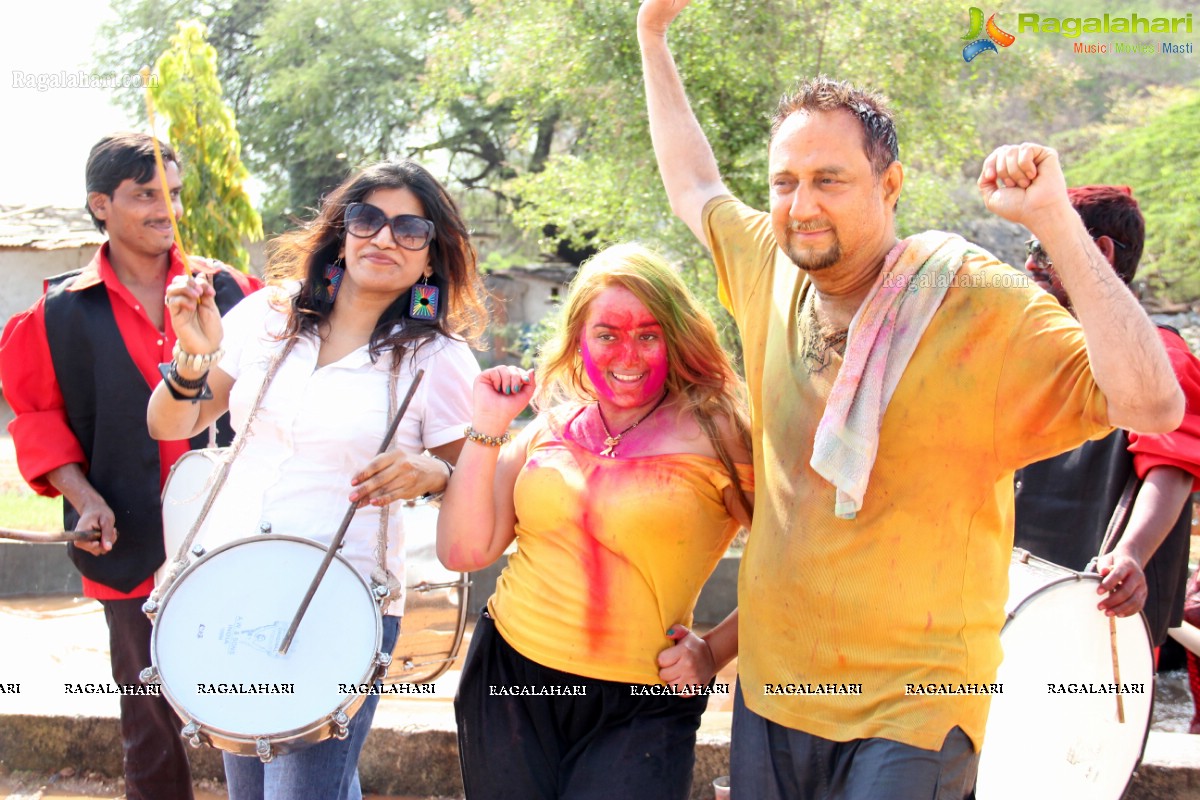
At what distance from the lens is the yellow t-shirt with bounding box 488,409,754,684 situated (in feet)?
8.71

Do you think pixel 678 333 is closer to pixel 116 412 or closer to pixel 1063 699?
pixel 1063 699

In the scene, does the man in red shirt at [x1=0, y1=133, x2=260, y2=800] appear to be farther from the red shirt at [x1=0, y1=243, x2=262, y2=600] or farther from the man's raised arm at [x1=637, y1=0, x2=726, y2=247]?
the man's raised arm at [x1=637, y1=0, x2=726, y2=247]

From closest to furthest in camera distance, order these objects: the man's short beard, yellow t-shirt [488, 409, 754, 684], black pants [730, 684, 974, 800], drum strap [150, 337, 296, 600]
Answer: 1. black pants [730, 684, 974, 800]
2. the man's short beard
3. yellow t-shirt [488, 409, 754, 684]
4. drum strap [150, 337, 296, 600]

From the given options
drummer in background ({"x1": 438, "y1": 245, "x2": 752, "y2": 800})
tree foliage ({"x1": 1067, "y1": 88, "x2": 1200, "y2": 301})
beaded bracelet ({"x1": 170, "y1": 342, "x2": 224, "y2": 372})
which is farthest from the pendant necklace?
tree foliage ({"x1": 1067, "y1": 88, "x2": 1200, "y2": 301})

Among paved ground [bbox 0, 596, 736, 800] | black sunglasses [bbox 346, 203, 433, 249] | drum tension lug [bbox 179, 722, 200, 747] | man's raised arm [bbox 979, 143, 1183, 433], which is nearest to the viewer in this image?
man's raised arm [bbox 979, 143, 1183, 433]

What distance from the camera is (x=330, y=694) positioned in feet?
8.49

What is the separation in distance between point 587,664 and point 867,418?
0.93 metres

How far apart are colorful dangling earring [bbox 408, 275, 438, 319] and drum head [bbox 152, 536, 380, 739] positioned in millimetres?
756

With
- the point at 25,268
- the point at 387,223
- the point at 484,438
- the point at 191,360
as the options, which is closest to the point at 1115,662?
the point at 484,438

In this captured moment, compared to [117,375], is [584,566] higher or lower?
lower

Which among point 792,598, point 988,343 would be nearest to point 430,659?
point 792,598

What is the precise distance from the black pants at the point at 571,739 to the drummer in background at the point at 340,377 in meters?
0.35

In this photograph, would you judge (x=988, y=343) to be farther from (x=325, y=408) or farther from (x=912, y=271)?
A: (x=325, y=408)

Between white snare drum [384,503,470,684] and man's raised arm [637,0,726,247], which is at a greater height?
man's raised arm [637,0,726,247]
